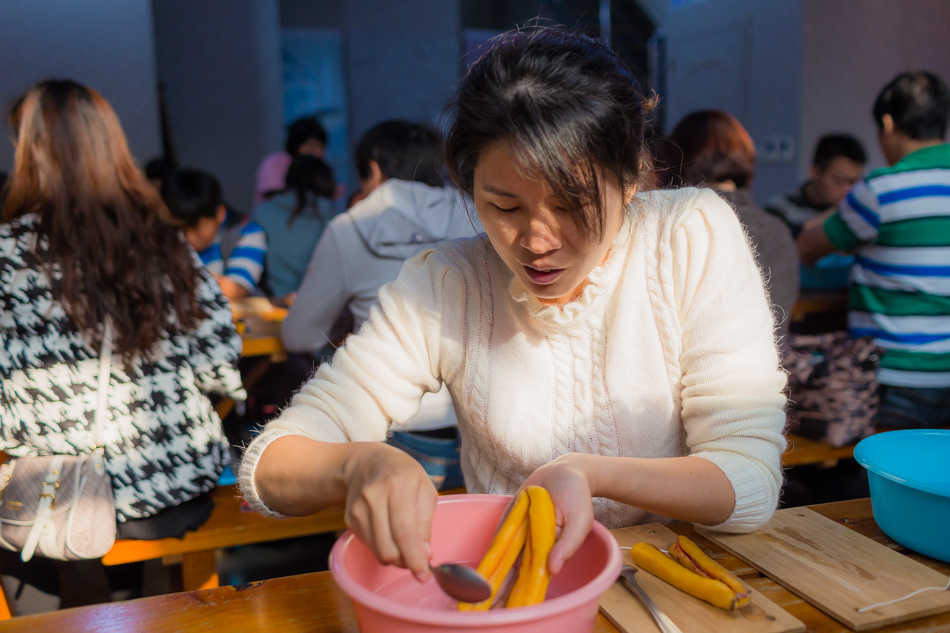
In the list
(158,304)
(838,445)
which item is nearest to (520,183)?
(158,304)

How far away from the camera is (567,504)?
741mm

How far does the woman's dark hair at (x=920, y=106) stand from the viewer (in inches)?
102

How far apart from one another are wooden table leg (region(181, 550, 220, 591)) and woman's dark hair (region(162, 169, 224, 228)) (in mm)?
2036

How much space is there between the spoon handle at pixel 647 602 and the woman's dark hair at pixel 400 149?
1.93 metres

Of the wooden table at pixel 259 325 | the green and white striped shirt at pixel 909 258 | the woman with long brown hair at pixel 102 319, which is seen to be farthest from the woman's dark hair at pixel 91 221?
the green and white striped shirt at pixel 909 258

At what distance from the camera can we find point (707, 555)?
915mm

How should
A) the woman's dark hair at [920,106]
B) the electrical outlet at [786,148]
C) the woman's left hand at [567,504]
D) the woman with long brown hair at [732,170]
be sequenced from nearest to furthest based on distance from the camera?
the woman's left hand at [567,504]
the woman with long brown hair at [732,170]
the woman's dark hair at [920,106]
the electrical outlet at [786,148]

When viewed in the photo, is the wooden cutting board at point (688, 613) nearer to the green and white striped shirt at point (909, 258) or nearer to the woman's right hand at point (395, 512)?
the woman's right hand at point (395, 512)

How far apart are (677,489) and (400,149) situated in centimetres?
198

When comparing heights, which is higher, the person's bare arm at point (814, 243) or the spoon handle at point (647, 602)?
the person's bare arm at point (814, 243)

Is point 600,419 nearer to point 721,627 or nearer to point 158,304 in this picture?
point 721,627

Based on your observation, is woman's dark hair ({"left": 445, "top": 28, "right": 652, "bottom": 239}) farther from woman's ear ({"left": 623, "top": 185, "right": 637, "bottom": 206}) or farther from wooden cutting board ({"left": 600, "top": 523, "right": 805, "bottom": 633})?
wooden cutting board ({"left": 600, "top": 523, "right": 805, "bottom": 633})

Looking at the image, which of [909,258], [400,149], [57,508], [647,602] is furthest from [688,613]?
[909,258]

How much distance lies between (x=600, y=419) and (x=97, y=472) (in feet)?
4.04
